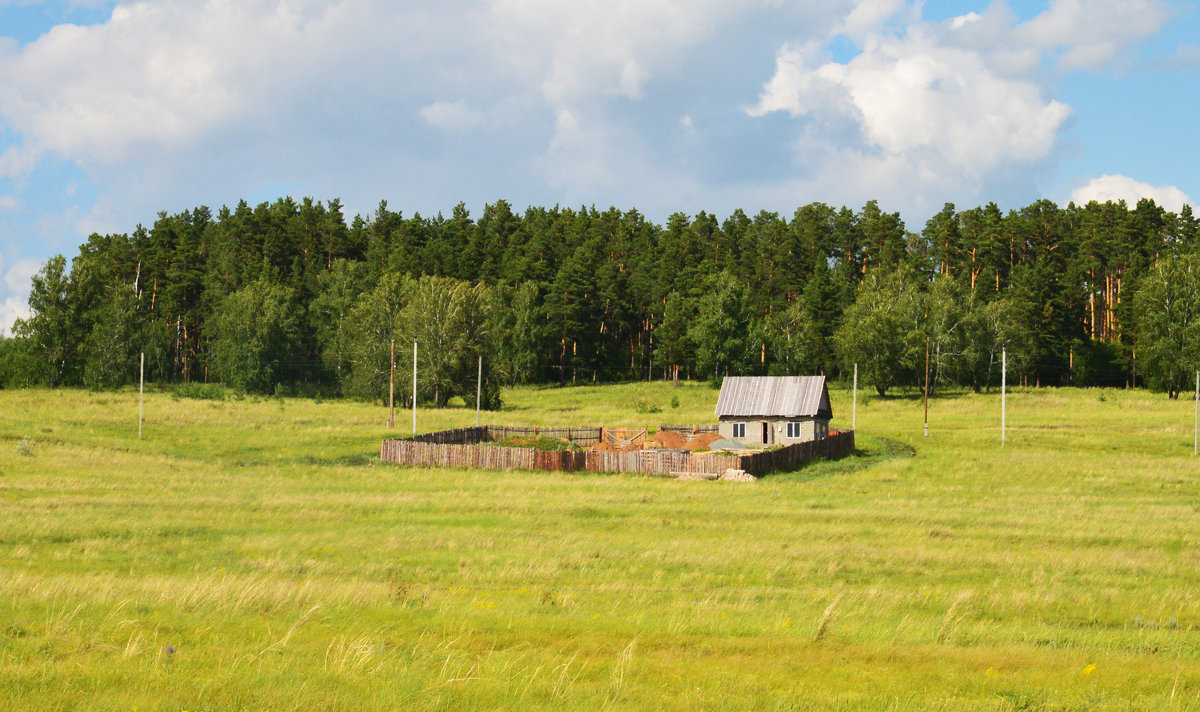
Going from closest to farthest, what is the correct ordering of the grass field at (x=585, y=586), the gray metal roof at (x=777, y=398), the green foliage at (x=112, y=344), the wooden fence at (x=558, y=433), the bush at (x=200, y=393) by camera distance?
the grass field at (x=585, y=586), the wooden fence at (x=558, y=433), the gray metal roof at (x=777, y=398), the bush at (x=200, y=393), the green foliage at (x=112, y=344)

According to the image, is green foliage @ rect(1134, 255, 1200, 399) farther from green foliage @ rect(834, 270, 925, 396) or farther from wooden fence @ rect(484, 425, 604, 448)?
wooden fence @ rect(484, 425, 604, 448)

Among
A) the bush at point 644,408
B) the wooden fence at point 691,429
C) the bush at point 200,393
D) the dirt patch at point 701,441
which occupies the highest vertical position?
the bush at point 200,393

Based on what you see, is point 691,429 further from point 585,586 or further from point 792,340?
point 792,340

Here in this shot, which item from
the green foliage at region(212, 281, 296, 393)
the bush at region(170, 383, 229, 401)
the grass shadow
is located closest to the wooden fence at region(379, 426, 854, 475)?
the grass shadow

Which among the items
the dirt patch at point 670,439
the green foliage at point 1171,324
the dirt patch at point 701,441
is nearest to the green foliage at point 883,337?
the green foliage at point 1171,324

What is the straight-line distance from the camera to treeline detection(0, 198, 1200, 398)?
102 m

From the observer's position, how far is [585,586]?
17.5 metres

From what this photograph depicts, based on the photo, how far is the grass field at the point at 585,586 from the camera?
9.02 metres

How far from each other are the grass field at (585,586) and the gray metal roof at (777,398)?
41.3 feet

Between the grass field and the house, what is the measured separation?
41.1ft

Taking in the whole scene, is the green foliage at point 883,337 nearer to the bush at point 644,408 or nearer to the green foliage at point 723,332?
the green foliage at point 723,332

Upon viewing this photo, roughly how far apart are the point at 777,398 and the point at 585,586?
47.9 m

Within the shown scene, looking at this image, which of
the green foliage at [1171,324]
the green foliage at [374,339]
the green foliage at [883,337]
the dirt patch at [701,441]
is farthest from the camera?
the green foliage at [374,339]

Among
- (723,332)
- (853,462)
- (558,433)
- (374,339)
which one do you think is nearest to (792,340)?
(723,332)
